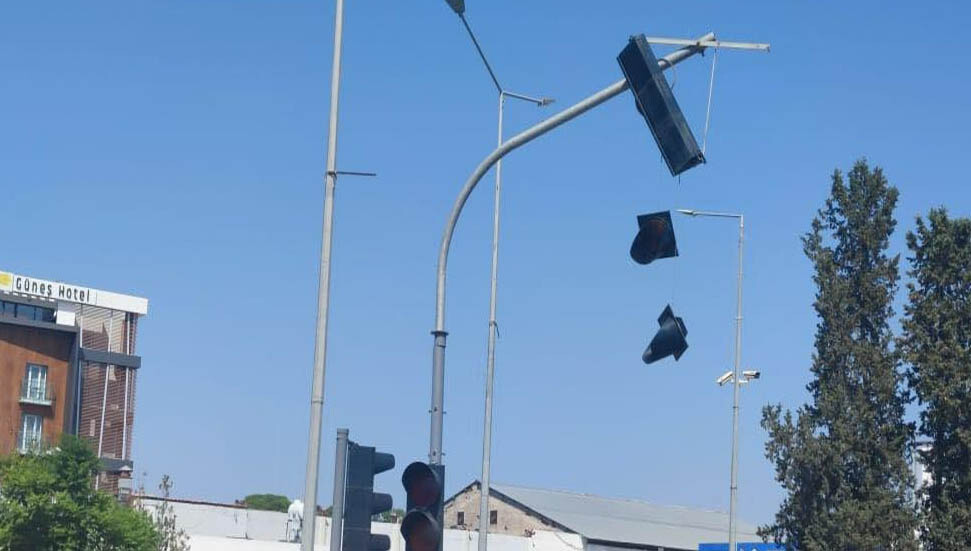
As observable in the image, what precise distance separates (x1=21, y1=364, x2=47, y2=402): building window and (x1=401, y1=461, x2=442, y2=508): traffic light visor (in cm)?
7150

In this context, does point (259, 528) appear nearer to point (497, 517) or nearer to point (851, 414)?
point (497, 517)

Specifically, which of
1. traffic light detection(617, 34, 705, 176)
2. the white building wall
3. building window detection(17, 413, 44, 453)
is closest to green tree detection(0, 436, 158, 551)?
the white building wall

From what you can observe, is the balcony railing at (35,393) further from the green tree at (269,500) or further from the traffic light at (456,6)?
the traffic light at (456,6)

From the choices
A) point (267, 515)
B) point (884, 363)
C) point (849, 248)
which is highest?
point (849, 248)

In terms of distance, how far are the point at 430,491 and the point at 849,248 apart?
25661mm

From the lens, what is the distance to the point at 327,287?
15.1m

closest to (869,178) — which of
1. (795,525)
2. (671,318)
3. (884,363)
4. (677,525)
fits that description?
(884,363)

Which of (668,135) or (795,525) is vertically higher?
(668,135)

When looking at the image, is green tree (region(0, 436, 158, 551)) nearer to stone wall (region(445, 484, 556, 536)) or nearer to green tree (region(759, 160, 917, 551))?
green tree (region(759, 160, 917, 551))

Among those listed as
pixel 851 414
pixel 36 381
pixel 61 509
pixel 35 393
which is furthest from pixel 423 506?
pixel 36 381

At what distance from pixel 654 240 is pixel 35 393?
Result: 2848 inches

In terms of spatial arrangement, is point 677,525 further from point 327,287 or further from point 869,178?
point 327,287

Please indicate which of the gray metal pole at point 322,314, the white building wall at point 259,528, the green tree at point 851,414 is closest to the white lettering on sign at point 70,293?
the white building wall at point 259,528

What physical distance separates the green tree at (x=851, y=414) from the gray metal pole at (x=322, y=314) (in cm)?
2156
